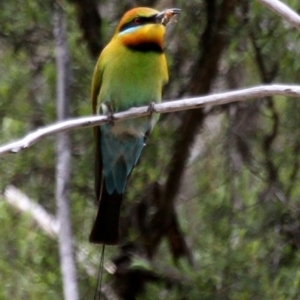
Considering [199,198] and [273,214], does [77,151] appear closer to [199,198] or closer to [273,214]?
[199,198]

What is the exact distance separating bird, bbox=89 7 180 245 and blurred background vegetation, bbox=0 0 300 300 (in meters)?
0.18

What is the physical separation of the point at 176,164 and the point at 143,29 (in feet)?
1.80

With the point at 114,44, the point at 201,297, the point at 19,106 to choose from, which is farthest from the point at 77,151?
the point at 201,297

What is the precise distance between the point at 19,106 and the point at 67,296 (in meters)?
0.77

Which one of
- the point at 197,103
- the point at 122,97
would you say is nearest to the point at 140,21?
the point at 122,97

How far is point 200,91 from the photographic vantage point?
2.61m

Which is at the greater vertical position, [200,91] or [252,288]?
[200,91]

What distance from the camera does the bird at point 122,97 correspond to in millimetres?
2289

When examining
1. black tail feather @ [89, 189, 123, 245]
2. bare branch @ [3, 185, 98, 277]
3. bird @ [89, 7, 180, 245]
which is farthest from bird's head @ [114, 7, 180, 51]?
bare branch @ [3, 185, 98, 277]

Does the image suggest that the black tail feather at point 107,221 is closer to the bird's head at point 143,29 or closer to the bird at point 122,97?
the bird at point 122,97

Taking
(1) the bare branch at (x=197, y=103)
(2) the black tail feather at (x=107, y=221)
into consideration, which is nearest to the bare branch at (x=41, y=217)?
(2) the black tail feather at (x=107, y=221)

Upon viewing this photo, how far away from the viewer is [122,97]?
2.31 m

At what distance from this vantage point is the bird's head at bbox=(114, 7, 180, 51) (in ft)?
7.38

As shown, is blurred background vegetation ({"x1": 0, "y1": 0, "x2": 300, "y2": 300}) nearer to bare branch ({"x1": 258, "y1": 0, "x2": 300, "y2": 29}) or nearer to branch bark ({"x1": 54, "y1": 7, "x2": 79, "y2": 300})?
branch bark ({"x1": 54, "y1": 7, "x2": 79, "y2": 300})
